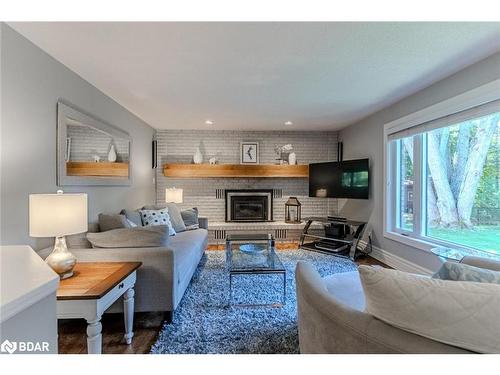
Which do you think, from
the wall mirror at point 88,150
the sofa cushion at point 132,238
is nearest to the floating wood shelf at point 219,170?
the wall mirror at point 88,150

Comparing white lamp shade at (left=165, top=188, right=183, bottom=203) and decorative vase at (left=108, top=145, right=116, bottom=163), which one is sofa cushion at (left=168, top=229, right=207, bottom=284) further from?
decorative vase at (left=108, top=145, right=116, bottom=163)

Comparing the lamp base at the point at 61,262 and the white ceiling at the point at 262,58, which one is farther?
the white ceiling at the point at 262,58

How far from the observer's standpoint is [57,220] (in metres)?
1.67

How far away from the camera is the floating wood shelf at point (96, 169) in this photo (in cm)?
248

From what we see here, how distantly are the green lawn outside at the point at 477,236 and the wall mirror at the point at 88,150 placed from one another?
386 centimetres

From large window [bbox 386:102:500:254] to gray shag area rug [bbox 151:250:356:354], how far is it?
1388 millimetres

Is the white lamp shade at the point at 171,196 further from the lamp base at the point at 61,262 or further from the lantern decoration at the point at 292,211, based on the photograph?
the lamp base at the point at 61,262

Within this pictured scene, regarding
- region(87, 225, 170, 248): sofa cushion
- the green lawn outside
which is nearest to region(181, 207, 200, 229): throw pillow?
region(87, 225, 170, 248): sofa cushion

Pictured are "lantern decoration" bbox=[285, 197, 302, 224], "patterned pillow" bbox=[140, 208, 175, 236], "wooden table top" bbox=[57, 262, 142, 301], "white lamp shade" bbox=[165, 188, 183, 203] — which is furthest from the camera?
"lantern decoration" bbox=[285, 197, 302, 224]

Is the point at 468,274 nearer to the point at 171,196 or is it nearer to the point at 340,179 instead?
the point at 340,179

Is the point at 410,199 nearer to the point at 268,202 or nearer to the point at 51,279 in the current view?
the point at 268,202

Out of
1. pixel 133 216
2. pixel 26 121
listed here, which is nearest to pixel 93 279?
pixel 26 121

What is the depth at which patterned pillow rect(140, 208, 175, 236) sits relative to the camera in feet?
11.5

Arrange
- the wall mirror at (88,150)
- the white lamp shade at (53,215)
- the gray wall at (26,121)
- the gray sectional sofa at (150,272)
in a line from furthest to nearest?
the wall mirror at (88,150), the gray sectional sofa at (150,272), the gray wall at (26,121), the white lamp shade at (53,215)
